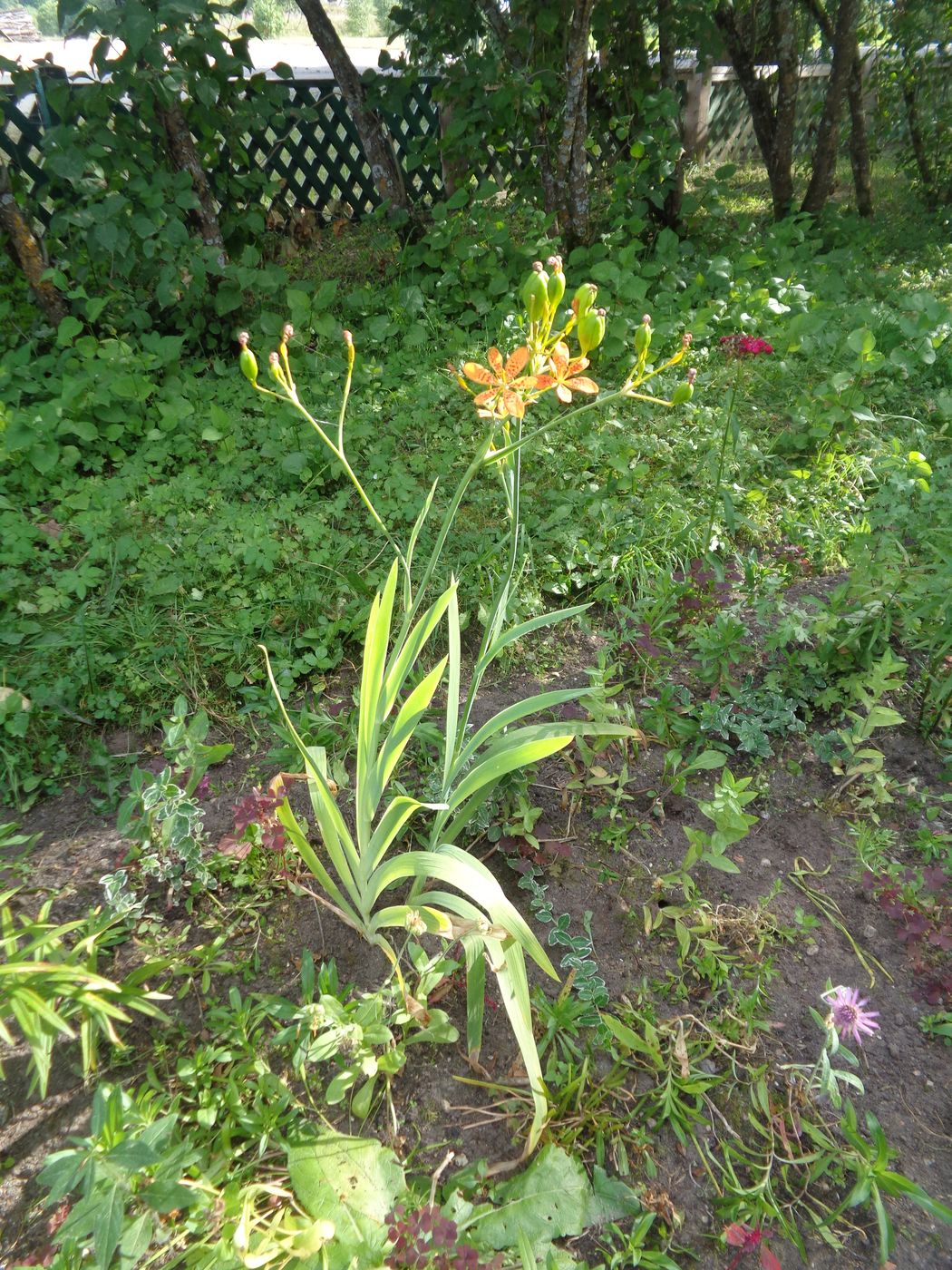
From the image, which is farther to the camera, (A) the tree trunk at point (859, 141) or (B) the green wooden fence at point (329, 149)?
(A) the tree trunk at point (859, 141)

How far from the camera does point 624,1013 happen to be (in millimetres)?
1473

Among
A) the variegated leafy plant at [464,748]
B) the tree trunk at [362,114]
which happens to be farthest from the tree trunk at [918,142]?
the variegated leafy plant at [464,748]

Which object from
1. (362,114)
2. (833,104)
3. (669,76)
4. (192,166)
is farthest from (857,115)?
(192,166)

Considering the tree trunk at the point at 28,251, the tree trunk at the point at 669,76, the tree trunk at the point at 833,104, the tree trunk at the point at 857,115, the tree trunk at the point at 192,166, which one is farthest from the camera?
the tree trunk at the point at 857,115

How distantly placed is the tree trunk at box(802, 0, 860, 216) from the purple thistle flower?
17.8ft

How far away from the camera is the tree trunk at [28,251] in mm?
3242

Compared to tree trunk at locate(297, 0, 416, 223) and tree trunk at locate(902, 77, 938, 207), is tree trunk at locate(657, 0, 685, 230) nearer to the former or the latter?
tree trunk at locate(297, 0, 416, 223)

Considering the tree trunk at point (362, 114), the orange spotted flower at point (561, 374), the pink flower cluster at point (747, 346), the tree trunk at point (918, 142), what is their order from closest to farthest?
1. the orange spotted flower at point (561, 374)
2. the pink flower cluster at point (747, 346)
3. the tree trunk at point (362, 114)
4. the tree trunk at point (918, 142)

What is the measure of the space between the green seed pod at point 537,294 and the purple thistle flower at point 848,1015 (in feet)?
3.79

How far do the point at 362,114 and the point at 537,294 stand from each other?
12.9 feet

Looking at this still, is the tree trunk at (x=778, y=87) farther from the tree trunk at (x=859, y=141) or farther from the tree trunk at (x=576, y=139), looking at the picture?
the tree trunk at (x=576, y=139)

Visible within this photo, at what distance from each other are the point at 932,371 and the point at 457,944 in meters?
3.16

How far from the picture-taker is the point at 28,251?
3.27m

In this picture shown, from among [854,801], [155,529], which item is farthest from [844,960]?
[155,529]
